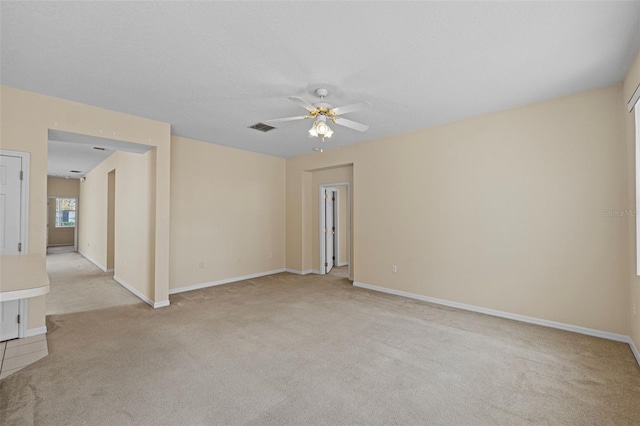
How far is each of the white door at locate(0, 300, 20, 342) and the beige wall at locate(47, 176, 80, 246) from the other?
395 inches

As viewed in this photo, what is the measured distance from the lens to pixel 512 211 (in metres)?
3.89

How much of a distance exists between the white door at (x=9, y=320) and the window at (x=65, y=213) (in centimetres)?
1199

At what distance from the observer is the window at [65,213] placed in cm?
1280

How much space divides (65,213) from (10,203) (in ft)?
42.2

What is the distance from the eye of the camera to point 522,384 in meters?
2.37

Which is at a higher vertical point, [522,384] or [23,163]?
[23,163]

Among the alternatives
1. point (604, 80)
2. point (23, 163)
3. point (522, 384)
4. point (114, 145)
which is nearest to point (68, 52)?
point (23, 163)

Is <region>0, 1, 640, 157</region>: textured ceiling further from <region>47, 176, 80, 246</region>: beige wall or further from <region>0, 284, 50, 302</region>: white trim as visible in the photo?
<region>47, 176, 80, 246</region>: beige wall

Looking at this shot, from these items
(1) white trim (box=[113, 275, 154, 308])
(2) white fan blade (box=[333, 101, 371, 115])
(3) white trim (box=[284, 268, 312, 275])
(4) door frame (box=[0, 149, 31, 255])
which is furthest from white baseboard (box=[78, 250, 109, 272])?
(2) white fan blade (box=[333, 101, 371, 115])

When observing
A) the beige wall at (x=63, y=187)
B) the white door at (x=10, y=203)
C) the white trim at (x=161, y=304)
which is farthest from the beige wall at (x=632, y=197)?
the beige wall at (x=63, y=187)

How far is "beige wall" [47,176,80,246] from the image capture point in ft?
35.4

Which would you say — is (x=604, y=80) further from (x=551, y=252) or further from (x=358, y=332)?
→ (x=358, y=332)

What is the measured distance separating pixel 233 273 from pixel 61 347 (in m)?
3.25

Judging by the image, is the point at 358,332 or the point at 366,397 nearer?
the point at 366,397
